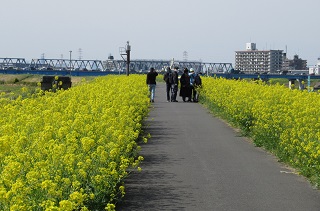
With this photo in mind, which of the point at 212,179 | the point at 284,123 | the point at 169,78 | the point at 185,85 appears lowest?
the point at 212,179

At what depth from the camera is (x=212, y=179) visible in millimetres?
10992

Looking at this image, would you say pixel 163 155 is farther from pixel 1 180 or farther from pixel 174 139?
pixel 1 180

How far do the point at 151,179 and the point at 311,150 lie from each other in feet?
8.65

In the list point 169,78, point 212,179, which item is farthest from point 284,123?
point 169,78

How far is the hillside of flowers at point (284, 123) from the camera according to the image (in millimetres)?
11477

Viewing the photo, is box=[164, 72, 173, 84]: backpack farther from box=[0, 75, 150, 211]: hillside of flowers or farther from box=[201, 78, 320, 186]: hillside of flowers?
box=[0, 75, 150, 211]: hillside of flowers

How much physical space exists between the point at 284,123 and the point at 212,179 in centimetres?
351

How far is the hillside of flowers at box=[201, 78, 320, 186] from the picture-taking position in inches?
452

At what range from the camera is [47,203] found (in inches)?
226

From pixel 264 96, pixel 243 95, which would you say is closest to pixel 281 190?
pixel 264 96

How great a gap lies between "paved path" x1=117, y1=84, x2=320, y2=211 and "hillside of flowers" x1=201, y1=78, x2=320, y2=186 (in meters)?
0.27

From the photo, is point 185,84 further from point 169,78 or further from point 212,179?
point 212,179

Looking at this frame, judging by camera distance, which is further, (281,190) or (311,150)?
(311,150)

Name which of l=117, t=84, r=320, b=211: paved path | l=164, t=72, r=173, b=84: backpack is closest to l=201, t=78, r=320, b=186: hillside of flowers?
l=117, t=84, r=320, b=211: paved path
